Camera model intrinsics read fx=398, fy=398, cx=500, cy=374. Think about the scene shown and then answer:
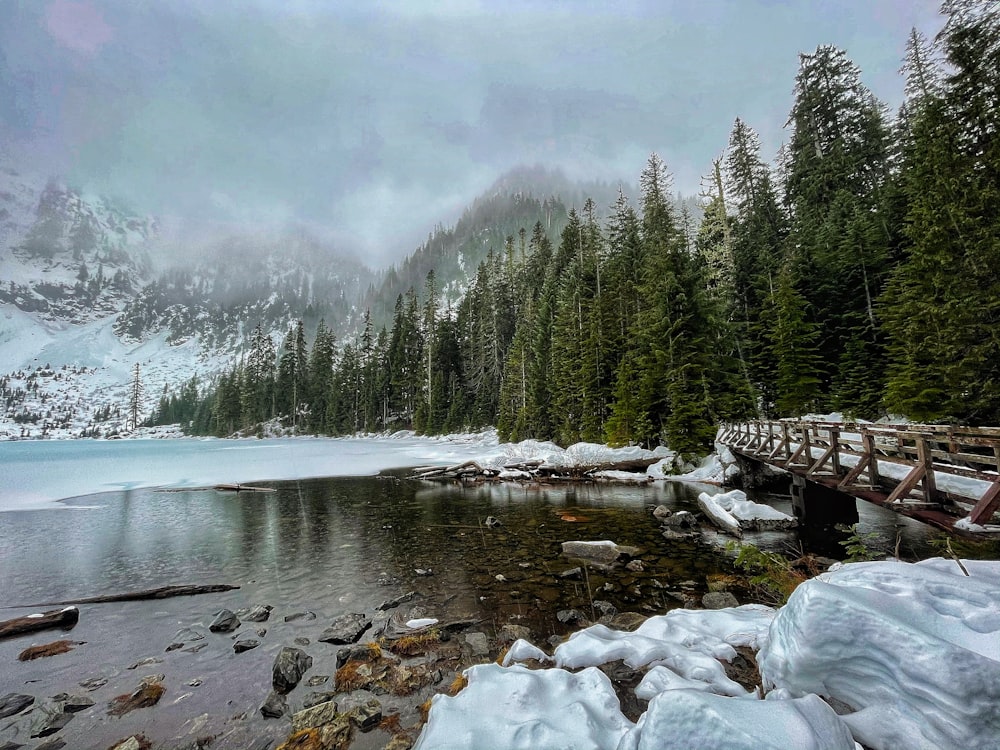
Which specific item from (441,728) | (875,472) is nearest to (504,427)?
(875,472)

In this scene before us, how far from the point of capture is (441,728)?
3.45m

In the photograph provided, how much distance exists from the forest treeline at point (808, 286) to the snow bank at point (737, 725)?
54.4 feet

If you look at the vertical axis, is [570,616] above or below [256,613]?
below

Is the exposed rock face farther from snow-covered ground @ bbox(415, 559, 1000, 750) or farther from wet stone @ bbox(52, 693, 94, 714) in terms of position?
wet stone @ bbox(52, 693, 94, 714)

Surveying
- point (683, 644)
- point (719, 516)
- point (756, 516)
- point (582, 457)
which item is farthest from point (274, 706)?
point (582, 457)

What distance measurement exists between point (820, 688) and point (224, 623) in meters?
8.42

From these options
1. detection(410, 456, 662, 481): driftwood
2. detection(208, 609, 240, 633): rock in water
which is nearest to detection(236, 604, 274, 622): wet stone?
detection(208, 609, 240, 633): rock in water

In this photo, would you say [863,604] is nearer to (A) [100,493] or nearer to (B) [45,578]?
(B) [45,578]

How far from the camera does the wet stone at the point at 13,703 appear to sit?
483 cm

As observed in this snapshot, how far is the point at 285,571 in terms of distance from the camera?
9.52 m

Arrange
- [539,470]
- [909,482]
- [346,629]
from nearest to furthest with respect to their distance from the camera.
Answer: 1. [346,629]
2. [909,482]
3. [539,470]

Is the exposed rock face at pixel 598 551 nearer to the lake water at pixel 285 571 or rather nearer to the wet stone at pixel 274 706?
the lake water at pixel 285 571

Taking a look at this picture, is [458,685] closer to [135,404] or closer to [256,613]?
[256,613]

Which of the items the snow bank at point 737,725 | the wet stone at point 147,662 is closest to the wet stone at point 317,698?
the wet stone at point 147,662
